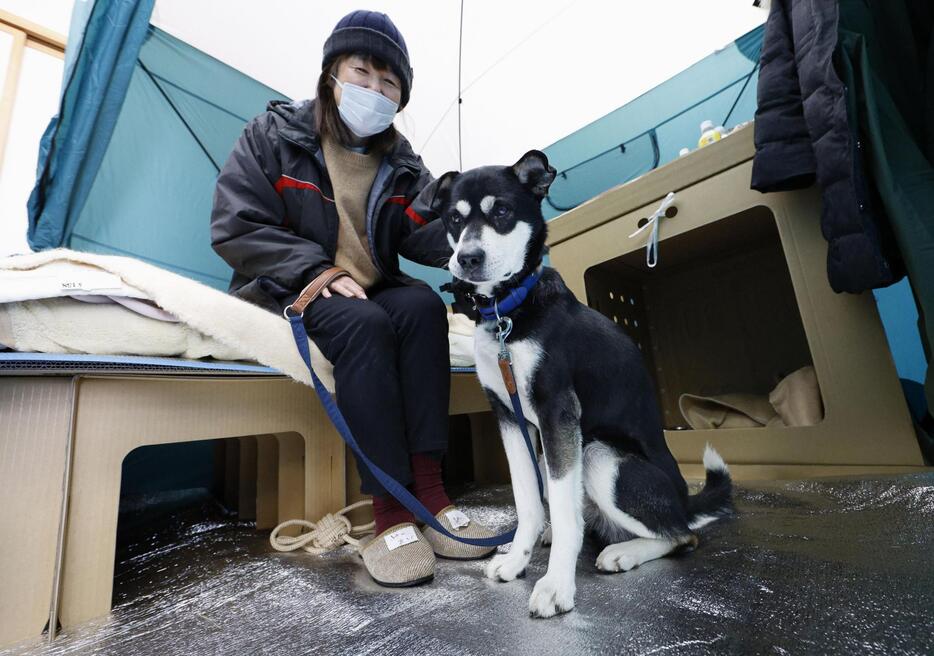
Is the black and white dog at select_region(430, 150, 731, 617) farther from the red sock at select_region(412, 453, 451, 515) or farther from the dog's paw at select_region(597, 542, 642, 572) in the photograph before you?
the red sock at select_region(412, 453, 451, 515)

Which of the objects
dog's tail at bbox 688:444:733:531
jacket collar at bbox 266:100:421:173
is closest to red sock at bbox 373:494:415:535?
dog's tail at bbox 688:444:733:531

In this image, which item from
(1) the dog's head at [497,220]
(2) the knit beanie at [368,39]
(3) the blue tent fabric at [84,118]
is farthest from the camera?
(3) the blue tent fabric at [84,118]

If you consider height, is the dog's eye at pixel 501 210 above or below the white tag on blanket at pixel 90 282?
above

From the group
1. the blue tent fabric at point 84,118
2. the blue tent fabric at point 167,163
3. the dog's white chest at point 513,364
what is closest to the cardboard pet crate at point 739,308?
the dog's white chest at point 513,364

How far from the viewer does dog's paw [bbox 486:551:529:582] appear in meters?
0.64

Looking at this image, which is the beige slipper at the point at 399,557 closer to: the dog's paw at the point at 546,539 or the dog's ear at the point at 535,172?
the dog's paw at the point at 546,539

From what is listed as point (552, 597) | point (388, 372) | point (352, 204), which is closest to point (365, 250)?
point (352, 204)

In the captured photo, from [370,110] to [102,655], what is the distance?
1.12m

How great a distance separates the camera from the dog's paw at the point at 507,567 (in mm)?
643

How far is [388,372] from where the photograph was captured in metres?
0.82

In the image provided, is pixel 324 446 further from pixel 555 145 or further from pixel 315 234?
pixel 555 145

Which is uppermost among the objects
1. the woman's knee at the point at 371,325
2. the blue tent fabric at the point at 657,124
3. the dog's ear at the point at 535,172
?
the blue tent fabric at the point at 657,124

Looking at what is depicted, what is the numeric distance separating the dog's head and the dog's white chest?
0.36 feet

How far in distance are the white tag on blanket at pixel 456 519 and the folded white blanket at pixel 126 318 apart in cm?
39
